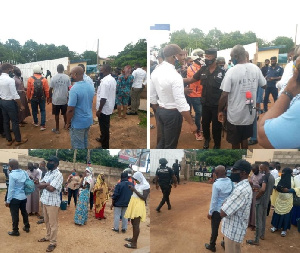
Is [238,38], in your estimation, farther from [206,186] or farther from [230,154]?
[206,186]

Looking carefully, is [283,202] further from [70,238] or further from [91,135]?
[70,238]

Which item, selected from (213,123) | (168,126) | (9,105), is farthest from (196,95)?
(9,105)

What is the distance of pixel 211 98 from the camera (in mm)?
2232

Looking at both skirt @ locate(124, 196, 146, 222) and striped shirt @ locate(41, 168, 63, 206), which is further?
skirt @ locate(124, 196, 146, 222)

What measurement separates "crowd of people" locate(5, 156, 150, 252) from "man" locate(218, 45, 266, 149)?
125 centimetres

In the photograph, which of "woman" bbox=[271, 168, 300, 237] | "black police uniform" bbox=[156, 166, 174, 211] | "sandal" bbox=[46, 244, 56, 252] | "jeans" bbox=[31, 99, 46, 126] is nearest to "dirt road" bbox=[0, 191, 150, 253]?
"sandal" bbox=[46, 244, 56, 252]

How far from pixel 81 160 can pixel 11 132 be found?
83cm

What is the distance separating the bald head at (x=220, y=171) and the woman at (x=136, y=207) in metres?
0.88

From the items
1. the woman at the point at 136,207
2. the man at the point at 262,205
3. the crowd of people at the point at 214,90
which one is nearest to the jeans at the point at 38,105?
the woman at the point at 136,207

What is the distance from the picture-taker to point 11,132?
2949 mm

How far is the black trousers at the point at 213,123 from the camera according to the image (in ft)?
7.41

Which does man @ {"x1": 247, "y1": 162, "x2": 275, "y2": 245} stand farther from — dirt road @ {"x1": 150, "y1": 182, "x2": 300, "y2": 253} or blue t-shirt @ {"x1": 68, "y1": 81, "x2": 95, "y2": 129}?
blue t-shirt @ {"x1": 68, "y1": 81, "x2": 95, "y2": 129}

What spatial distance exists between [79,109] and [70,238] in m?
1.46

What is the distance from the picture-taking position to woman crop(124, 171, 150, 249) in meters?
3.04
